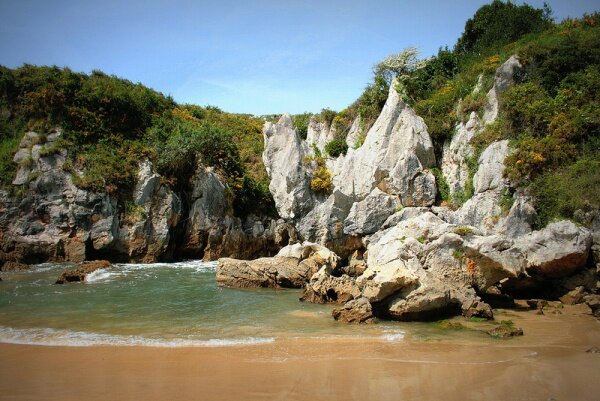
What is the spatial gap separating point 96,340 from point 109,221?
16941 millimetres

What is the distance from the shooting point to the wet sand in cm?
654

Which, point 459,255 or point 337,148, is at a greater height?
point 337,148

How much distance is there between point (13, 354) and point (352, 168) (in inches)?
741

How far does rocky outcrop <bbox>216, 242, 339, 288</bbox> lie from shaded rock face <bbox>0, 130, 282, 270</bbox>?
6.84 m

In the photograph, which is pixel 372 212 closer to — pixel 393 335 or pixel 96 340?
pixel 393 335

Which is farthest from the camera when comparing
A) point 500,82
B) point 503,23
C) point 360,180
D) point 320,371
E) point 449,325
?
point 503,23

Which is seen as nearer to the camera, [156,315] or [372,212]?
[156,315]

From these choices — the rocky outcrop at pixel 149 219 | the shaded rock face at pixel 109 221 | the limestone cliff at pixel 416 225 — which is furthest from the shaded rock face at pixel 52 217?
the limestone cliff at pixel 416 225

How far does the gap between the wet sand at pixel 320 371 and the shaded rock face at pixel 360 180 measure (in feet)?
40.3

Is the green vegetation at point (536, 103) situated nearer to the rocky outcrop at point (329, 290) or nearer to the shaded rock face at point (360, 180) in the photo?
the shaded rock face at point (360, 180)

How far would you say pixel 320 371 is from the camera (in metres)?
7.68

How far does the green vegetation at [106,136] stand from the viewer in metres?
26.3

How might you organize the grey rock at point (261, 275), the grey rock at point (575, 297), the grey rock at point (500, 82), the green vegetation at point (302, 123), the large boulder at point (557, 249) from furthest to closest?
the green vegetation at point (302, 123) < the grey rock at point (500, 82) < the grey rock at point (261, 275) < the large boulder at point (557, 249) < the grey rock at point (575, 297)

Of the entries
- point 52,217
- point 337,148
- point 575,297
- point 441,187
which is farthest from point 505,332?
point 52,217
